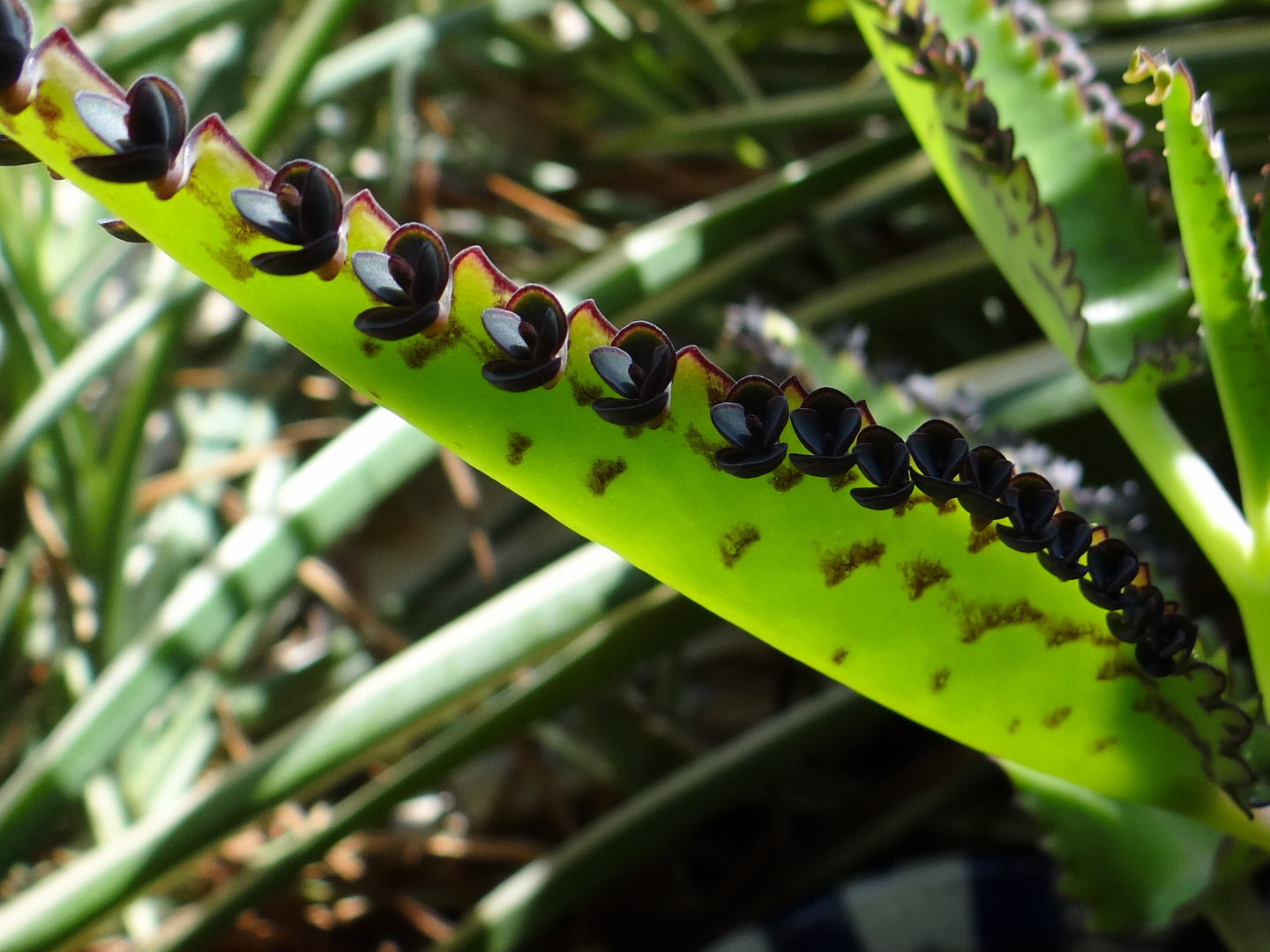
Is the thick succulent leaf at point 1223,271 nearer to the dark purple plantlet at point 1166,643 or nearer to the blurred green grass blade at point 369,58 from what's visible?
the dark purple plantlet at point 1166,643

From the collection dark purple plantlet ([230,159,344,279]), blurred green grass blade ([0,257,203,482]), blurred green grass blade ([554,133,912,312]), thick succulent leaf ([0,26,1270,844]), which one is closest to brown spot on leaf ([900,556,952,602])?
thick succulent leaf ([0,26,1270,844])

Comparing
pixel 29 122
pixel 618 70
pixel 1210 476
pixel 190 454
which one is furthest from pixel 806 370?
pixel 618 70

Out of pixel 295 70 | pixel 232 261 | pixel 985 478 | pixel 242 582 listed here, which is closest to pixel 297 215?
pixel 232 261

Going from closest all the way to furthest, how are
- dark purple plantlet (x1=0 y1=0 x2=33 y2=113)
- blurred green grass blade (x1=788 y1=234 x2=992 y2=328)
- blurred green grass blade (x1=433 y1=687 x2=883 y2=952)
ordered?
1. dark purple plantlet (x1=0 y1=0 x2=33 y2=113)
2. blurred green grass blade (x1=433 y1=687 x2=883 y2=952)
3. blurred green grass blade (x1=788 y1=234 x2=992 y2=328)

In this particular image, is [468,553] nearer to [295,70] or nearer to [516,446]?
[295,70]

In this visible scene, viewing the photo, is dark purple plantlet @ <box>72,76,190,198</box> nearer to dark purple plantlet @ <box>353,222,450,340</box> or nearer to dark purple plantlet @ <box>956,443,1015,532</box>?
dark purple plantlet @ <box>353,222,450,340</box>

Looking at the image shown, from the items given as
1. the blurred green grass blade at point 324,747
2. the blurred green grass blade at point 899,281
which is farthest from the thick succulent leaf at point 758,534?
the blurred green grass blade at point 899,281
